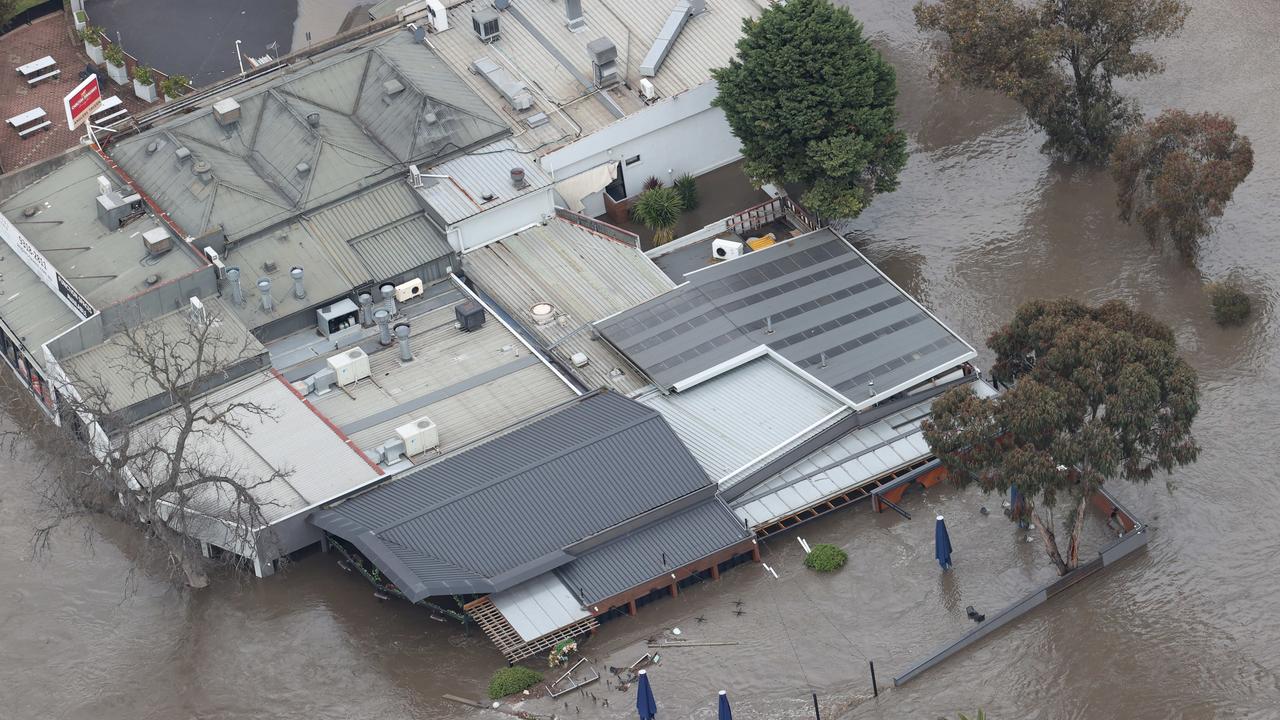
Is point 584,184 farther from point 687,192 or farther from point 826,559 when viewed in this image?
point 826,559

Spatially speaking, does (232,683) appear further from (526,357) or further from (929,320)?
(929,320)

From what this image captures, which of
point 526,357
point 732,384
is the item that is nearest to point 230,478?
point 526,357

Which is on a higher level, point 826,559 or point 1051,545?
point 1051,545

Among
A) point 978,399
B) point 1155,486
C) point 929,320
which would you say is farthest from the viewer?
point 929,320

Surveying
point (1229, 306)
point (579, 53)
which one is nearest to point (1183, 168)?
point (1229, 306)

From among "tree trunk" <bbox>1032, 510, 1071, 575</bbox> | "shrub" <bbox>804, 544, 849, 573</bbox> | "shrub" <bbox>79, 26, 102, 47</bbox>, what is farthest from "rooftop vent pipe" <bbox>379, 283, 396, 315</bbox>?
"tree trunk" <bbox>1032, 510, 1071, 575</bbox>
